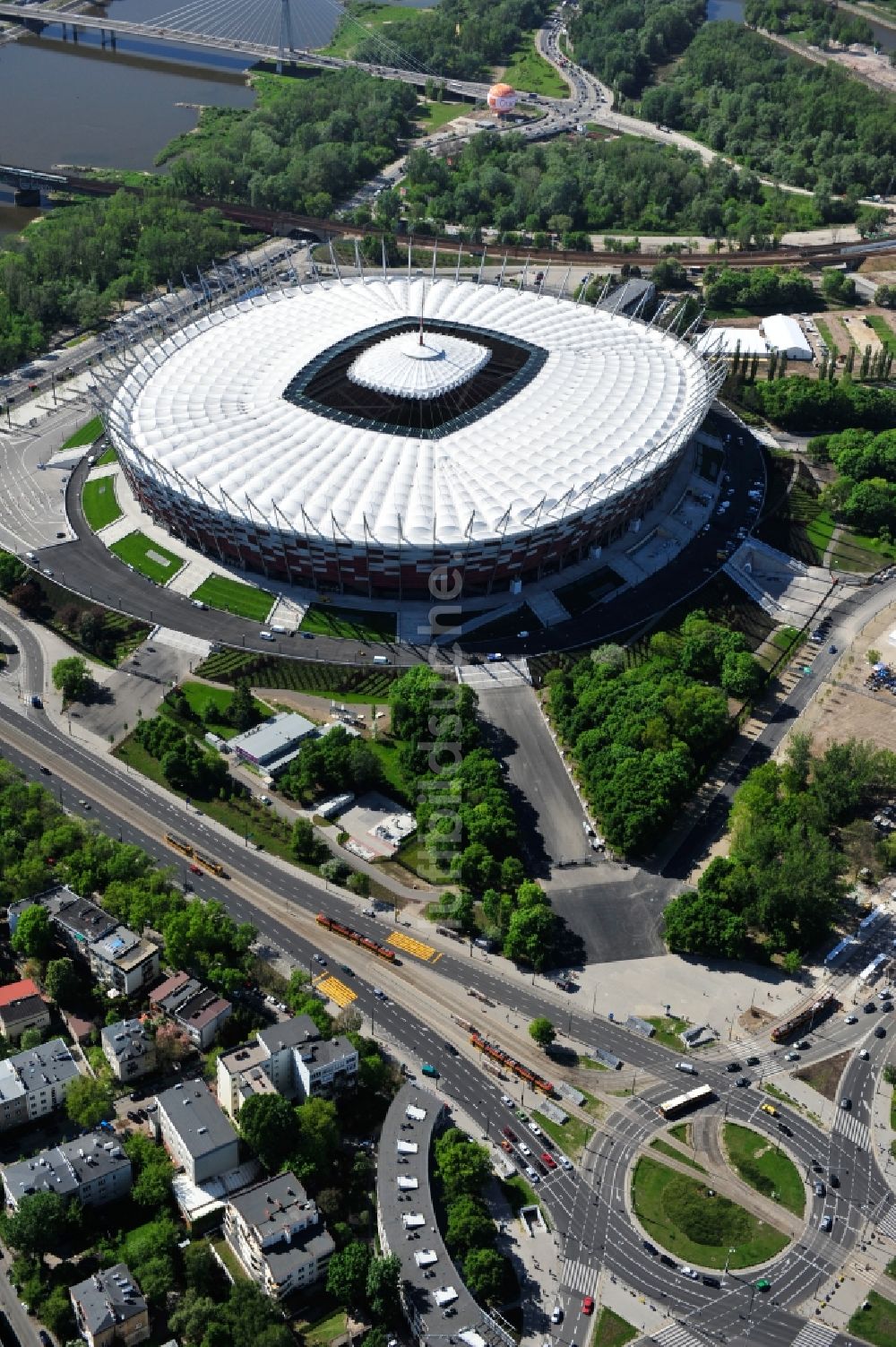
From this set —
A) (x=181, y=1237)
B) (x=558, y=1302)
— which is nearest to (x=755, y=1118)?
(x=558, y=1302)

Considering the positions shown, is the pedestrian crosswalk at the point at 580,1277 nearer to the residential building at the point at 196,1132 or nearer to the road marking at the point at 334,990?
the residential building at the point at 196,1132

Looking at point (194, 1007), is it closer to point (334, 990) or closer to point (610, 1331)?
point (334, 990)

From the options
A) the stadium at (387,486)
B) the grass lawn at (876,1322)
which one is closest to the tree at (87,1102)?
the grass lawn at (876,1322)

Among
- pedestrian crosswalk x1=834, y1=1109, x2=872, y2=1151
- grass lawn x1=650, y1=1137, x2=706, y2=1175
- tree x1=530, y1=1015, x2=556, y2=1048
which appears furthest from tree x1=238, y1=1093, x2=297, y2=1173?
pedestrian crosswalk x1=834, y1=1109, x2=872, y2=1151

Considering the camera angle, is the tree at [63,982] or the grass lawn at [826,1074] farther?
the tree at [63,982]

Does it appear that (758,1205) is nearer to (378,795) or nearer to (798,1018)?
(798,1018)

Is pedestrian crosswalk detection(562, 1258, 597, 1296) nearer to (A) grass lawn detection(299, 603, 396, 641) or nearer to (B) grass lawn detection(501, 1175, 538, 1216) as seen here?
(B) grass lawn detection(501, 1175, 538, 1216)
